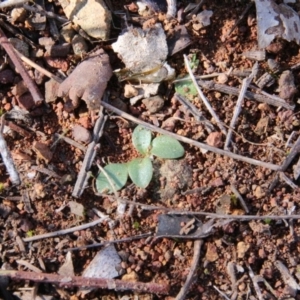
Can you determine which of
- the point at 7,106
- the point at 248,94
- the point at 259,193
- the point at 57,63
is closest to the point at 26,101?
the point at 7,106

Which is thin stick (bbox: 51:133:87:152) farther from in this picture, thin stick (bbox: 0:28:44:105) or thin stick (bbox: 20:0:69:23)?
thin stick (bbox: 20:0:69:23)

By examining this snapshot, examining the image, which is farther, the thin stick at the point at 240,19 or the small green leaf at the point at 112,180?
the thin stick at the point at 240,19

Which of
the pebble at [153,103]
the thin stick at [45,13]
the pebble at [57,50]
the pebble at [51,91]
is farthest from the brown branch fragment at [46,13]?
the pebble at [153,103]

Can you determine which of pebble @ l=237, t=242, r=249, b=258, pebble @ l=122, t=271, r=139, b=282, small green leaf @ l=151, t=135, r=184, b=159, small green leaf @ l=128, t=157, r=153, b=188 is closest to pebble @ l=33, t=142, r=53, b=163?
small green leaf @ l=128, t=157, r=153, b=188

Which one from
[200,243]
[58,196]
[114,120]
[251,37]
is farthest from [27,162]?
[251,37]

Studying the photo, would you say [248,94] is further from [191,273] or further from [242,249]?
[191,273]

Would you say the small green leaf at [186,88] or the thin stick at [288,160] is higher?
the small green leaf at [186,88]

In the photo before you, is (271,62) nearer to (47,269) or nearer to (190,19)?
(190,19)

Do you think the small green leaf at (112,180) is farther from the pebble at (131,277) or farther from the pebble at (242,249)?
the pebble at (242,249)
